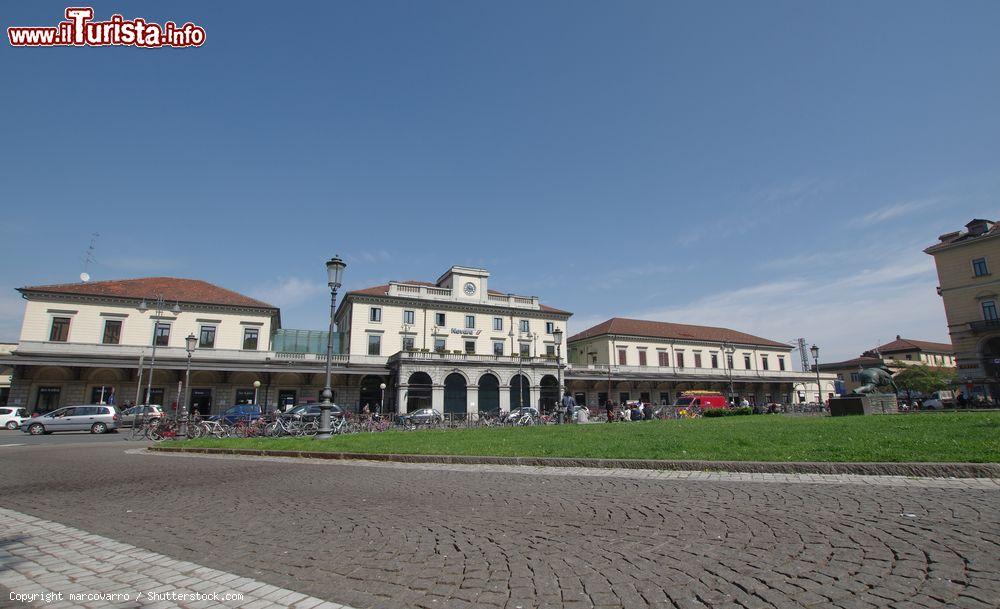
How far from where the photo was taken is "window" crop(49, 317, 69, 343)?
35.7 m

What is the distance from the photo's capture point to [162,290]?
3994 centimetres

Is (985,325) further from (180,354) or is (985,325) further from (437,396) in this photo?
(180,354)

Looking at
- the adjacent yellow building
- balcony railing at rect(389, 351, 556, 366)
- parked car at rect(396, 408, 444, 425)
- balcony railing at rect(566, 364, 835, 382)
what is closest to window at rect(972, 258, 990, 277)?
the adjacent yellow building

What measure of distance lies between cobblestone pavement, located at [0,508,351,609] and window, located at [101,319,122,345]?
40.3 meters

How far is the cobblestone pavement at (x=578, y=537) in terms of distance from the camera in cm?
322

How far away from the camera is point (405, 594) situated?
331cm

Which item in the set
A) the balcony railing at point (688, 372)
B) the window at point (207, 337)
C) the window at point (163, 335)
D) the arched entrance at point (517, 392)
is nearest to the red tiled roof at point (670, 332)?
the balcony railing at point (688, 372)

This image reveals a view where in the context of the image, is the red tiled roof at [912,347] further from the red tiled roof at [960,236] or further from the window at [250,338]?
the window at [250,338]

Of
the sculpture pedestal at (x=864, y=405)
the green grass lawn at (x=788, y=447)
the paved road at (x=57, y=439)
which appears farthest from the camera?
the sculpture pedestal at (x=864, y=405)

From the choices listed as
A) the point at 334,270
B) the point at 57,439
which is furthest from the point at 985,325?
the point at 57,439

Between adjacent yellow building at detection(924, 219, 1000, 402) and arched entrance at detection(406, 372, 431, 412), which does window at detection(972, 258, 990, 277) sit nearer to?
adjacent yellow building at detection(924, 219, 1000, 402)

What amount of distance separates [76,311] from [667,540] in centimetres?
4616

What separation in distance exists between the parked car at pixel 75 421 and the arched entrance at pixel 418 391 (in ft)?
62.1

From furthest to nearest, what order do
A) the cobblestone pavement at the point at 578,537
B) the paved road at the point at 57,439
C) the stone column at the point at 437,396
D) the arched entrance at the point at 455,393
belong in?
the arched entrance at the point at 455,393, the stone column at the point at 437,396, the paved road at the point at 57,439, the cobblestone pavement at the point at 578,537
